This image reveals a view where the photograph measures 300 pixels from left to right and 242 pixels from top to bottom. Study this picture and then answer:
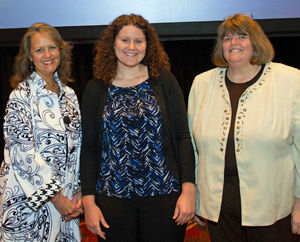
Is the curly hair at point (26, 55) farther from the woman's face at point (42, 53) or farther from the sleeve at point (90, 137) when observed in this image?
the sleeve at point (90, 137)

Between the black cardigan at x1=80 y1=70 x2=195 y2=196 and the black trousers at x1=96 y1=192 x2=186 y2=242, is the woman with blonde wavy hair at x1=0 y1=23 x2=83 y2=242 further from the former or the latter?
the black trousers at x1=96 y1=192 x2=186 y2=242

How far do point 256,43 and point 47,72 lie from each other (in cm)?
117

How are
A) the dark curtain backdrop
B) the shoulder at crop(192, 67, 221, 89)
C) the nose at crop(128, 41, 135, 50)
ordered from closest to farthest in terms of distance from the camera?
the nose at crop(128, 41, 135, 50) < the shoulder at crop(192, 67, 221, 89) < the dark curtain backdrop

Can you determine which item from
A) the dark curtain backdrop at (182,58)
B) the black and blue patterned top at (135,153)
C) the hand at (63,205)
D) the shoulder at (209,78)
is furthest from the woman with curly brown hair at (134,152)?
the dark curtain backdrop at (182,58)

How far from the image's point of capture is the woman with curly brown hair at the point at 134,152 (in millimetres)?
1790

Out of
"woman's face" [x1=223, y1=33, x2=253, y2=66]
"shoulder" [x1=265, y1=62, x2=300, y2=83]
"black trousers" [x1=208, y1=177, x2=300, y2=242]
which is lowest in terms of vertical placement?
"black trousers" [x1=208, y1=177, x2=300, y2=242]

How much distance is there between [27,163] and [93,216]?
1.41 ft

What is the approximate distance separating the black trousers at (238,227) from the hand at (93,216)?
2.04 feet

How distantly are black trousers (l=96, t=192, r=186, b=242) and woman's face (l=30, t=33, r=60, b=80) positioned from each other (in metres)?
0.84

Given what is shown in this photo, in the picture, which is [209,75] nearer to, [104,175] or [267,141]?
[267,141]

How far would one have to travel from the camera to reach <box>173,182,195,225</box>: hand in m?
1.77

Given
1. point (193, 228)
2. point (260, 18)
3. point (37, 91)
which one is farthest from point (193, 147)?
point (193, 228)

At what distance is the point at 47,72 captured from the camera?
2.04 metres

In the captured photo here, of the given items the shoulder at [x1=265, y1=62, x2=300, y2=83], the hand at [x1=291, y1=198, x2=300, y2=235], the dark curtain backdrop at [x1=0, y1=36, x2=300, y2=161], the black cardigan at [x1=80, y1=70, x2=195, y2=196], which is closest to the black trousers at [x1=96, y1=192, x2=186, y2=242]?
the black cardigan at [x1=80, y1=70, x2=195, y2=196]
